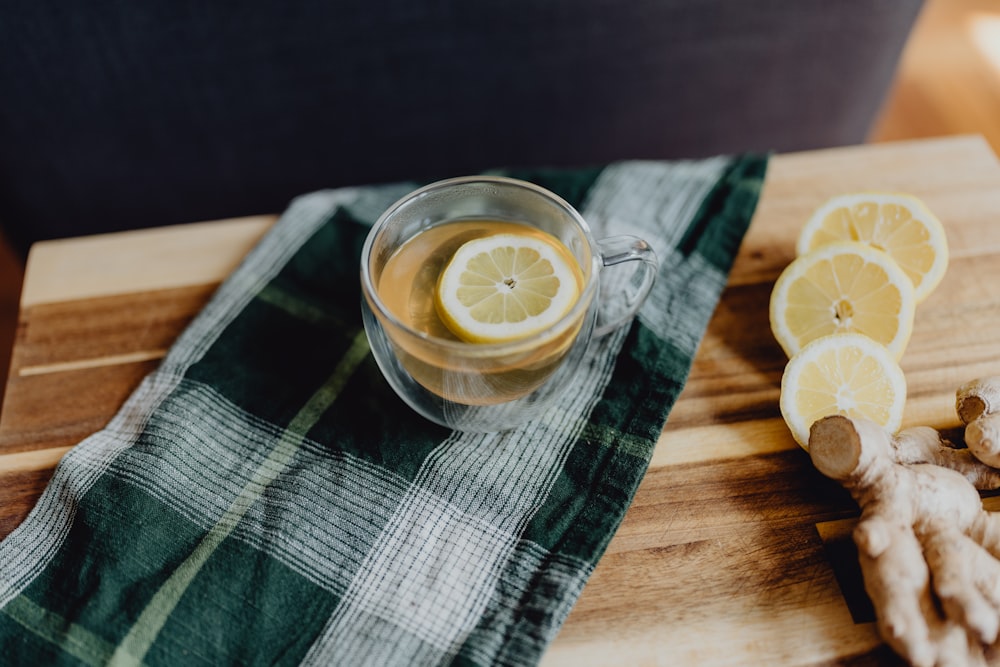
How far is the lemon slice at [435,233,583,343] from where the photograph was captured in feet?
2.43

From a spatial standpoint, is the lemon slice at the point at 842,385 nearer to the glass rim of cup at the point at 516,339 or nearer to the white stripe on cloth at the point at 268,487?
the glass rim of cup at the point at 516,339

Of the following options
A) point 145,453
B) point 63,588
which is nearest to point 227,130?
point 145,453

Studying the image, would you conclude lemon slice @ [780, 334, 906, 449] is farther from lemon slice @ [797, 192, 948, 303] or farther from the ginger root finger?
lemon slice @ [797, 192, 948, 303]

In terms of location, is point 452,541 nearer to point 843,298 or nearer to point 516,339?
point 516,339

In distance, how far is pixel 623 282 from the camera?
3.10ft

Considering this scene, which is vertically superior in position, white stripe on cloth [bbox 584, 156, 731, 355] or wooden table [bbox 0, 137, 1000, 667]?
white stripe on cloth [bbox 584, 156, 731, 355]

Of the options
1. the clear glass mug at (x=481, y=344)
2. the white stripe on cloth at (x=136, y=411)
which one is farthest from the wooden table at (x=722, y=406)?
the clear glass mug at (x=481, y=344)

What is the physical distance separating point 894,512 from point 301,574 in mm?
546

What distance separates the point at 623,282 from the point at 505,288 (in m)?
0.23

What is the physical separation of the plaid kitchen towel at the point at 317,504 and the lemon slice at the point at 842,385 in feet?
0.42

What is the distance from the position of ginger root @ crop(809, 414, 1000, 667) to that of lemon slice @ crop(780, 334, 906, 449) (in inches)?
1.5

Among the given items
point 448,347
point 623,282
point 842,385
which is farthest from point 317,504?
point 842,385

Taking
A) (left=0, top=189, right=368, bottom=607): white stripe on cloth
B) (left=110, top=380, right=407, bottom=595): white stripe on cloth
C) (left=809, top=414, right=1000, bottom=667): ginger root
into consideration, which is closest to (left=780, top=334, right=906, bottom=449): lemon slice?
(left=809, top=414, right=1000, bottom=667): ginger root

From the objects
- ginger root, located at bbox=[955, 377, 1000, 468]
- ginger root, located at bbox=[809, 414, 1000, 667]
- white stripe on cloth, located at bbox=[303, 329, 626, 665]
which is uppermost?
ginger root, located at bbox=[955, 377, 1000, 468]
